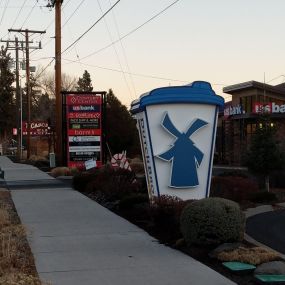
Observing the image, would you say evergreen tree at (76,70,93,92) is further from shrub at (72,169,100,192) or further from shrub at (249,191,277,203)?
shrub at (249,191,277,203)

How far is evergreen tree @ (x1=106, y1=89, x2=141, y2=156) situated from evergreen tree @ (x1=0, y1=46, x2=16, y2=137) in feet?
209

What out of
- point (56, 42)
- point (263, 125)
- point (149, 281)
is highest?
point (56, 42)

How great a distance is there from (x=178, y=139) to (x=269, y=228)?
2402 millimetres

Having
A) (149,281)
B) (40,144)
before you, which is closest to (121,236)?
(149,281)

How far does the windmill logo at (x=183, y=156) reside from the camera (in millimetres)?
11750

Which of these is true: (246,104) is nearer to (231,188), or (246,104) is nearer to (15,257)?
(231,188)

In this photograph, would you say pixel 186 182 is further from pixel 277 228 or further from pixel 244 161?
pixel 244 161

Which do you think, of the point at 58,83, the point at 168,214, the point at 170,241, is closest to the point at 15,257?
the point at 170,241

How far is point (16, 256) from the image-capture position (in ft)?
27.4

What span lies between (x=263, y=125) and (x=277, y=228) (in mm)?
6667

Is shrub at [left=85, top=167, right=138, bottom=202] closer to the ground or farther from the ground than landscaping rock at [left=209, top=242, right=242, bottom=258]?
farther from the ground

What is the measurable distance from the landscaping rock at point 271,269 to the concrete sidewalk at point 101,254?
19.0 inches

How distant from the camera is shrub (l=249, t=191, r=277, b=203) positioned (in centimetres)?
1547

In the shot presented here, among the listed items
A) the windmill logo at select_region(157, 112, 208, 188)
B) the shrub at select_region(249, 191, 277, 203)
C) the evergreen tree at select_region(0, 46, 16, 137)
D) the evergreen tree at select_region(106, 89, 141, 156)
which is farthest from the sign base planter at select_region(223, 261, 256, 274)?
the evergreen tree at select_region(0, 46, 16, 137)
